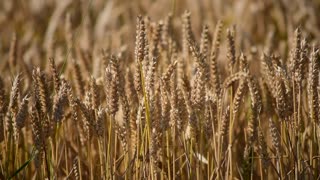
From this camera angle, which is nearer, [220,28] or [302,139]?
[302,139]

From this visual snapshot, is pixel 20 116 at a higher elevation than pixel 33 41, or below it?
below

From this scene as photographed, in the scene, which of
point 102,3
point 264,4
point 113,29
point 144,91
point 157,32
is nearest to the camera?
point 144,91

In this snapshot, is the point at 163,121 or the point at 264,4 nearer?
the point at 163,121

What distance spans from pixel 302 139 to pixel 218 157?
1.08 feet

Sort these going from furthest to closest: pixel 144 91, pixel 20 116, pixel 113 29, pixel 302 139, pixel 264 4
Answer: pixel 264 4 < pixel 113 29 < pixel 302 139 < pixel 20 116 < pixel 144 91

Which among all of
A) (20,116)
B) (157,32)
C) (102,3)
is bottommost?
(20,116)

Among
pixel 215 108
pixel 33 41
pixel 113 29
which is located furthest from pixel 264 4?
pixel 215 108

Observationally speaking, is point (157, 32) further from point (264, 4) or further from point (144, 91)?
point (264, 4)

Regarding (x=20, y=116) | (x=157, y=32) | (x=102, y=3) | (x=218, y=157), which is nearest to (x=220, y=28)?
(x=157, y=32)

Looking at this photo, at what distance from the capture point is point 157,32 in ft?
6.34

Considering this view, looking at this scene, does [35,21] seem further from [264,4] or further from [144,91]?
[144,91]

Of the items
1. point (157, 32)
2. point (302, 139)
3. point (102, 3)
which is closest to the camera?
point (302, 139)

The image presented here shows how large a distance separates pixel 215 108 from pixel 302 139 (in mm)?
314

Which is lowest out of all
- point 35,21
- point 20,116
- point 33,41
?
point 20,116
